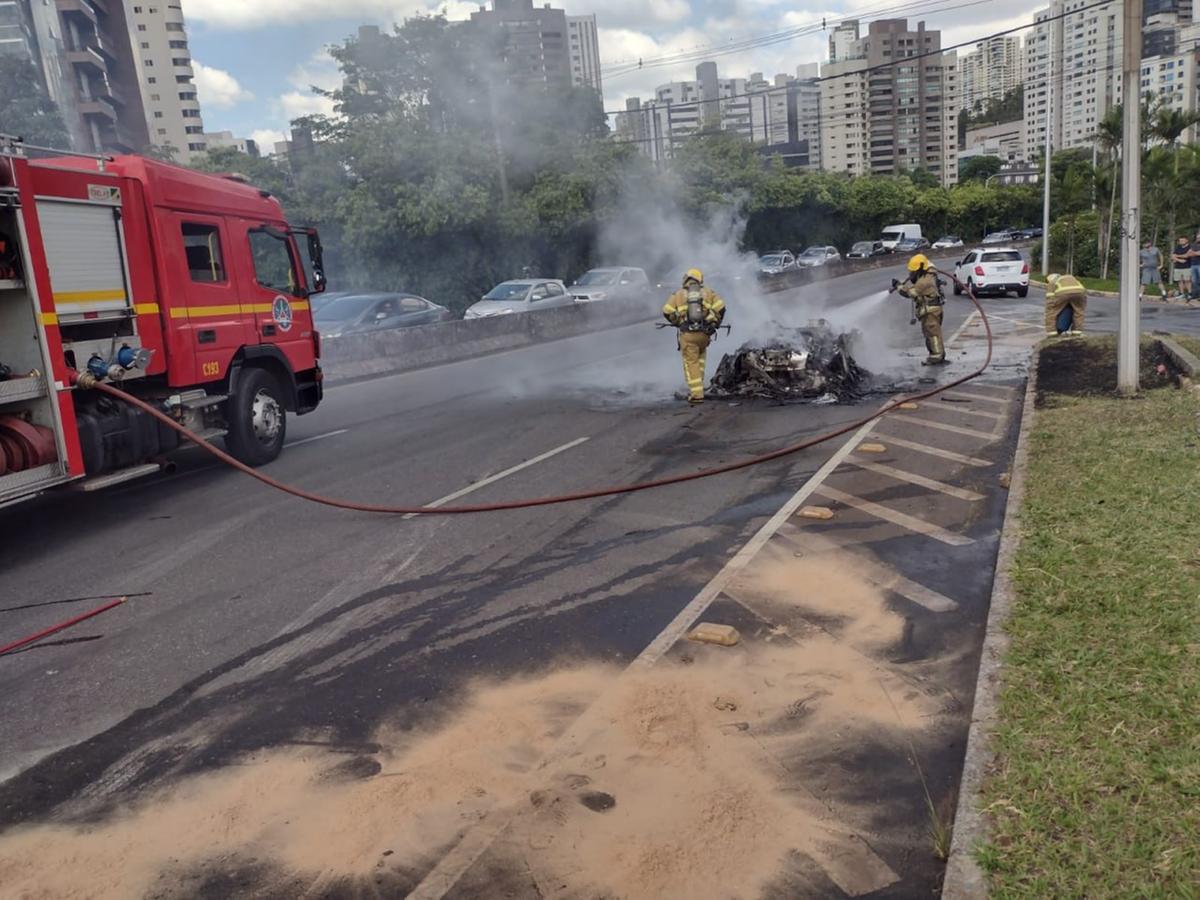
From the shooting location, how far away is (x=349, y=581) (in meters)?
6.46

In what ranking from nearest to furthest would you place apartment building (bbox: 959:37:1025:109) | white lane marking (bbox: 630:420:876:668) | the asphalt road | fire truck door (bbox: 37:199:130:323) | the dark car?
the asphalt road
white lane marking (bbox: 630:420:876:668)
fire truck door (bbox: 37:199:130:323)
the dark car
apartment building (bbox: 959:37:1025:109)

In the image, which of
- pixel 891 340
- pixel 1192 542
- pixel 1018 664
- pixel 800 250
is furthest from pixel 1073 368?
pixel 800 250

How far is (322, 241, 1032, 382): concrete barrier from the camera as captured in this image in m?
18.7

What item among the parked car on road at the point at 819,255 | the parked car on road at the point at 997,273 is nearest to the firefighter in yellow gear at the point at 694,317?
the parked car on road at the point at 997,273

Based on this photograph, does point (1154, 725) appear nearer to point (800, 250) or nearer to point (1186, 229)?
point (1186, 229)

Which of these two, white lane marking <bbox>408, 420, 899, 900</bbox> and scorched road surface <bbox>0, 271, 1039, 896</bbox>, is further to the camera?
scorched road surface <bbox>0, 271, 1039, 896</bbox>

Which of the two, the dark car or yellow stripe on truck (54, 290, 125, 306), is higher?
yellow stripe on truck (54, 290, 125, 306)

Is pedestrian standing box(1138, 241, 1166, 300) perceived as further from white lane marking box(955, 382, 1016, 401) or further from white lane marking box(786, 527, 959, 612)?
white lane marking box(786, 527, 959, 612)

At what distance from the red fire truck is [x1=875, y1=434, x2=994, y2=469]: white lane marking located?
6.30 metres

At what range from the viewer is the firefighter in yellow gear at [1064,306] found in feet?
56.7

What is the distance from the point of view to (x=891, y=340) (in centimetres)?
1986

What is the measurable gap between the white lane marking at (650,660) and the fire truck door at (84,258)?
5.37 meters

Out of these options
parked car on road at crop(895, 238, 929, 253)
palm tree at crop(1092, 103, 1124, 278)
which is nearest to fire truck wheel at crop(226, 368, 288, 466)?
palm tree at crop(1092, 103, 1124, 278)

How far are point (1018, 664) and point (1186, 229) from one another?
116 ft
